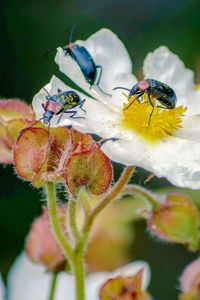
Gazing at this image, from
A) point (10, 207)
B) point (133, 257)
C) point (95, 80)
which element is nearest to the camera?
point (95, 80)

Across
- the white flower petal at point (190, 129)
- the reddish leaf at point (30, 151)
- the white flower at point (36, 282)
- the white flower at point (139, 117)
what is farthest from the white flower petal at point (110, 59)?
the white flower at point (36, 282)

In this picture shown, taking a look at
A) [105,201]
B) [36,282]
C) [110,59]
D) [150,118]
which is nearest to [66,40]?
[36,282]

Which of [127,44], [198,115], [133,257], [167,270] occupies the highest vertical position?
[198,115]

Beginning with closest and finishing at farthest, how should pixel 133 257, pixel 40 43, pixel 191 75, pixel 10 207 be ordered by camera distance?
1. pixel 191 75
2. pixel 133 257
3. pixel 10 207
4. pixel 40 43

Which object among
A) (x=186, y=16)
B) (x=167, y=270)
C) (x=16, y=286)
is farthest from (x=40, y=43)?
(x=16, y=286)

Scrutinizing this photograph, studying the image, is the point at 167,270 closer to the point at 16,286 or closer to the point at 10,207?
the point at 10,207
